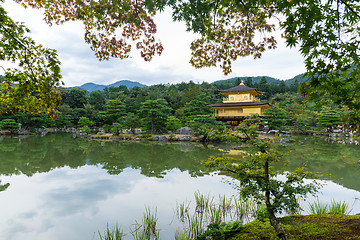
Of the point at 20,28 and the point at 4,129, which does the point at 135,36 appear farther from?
the point at 4,129

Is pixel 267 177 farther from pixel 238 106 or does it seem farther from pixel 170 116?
pixel 238 106

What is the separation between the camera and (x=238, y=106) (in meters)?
20.7

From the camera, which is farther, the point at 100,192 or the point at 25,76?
the point at 100,192

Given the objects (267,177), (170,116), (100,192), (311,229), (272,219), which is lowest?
(100,192)

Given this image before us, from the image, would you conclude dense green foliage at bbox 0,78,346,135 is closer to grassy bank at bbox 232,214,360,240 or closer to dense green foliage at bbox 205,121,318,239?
grassy bank at bbox 232,214,360,240

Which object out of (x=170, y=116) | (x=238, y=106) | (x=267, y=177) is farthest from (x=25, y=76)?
(x=238, y=106)

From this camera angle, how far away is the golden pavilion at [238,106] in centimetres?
2034

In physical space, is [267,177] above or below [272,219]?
above

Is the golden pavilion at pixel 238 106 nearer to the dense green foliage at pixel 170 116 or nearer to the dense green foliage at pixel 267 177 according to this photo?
the dense green foliage at pixel 170 116

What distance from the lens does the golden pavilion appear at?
2034 cm

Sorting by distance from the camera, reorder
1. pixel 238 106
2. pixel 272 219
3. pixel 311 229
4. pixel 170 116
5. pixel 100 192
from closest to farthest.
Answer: pixel 272 219 → pixel 311 229 → pixel 100 192 → pixel 170 116 → pixel 238 106

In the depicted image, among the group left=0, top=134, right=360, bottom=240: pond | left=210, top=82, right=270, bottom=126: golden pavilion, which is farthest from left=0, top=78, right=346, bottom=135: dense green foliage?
left=0, top=134, right=360, bottom=240: pond

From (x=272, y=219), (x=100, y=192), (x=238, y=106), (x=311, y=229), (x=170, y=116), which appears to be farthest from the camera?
(x=238, y=106)

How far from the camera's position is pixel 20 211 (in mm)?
3580
